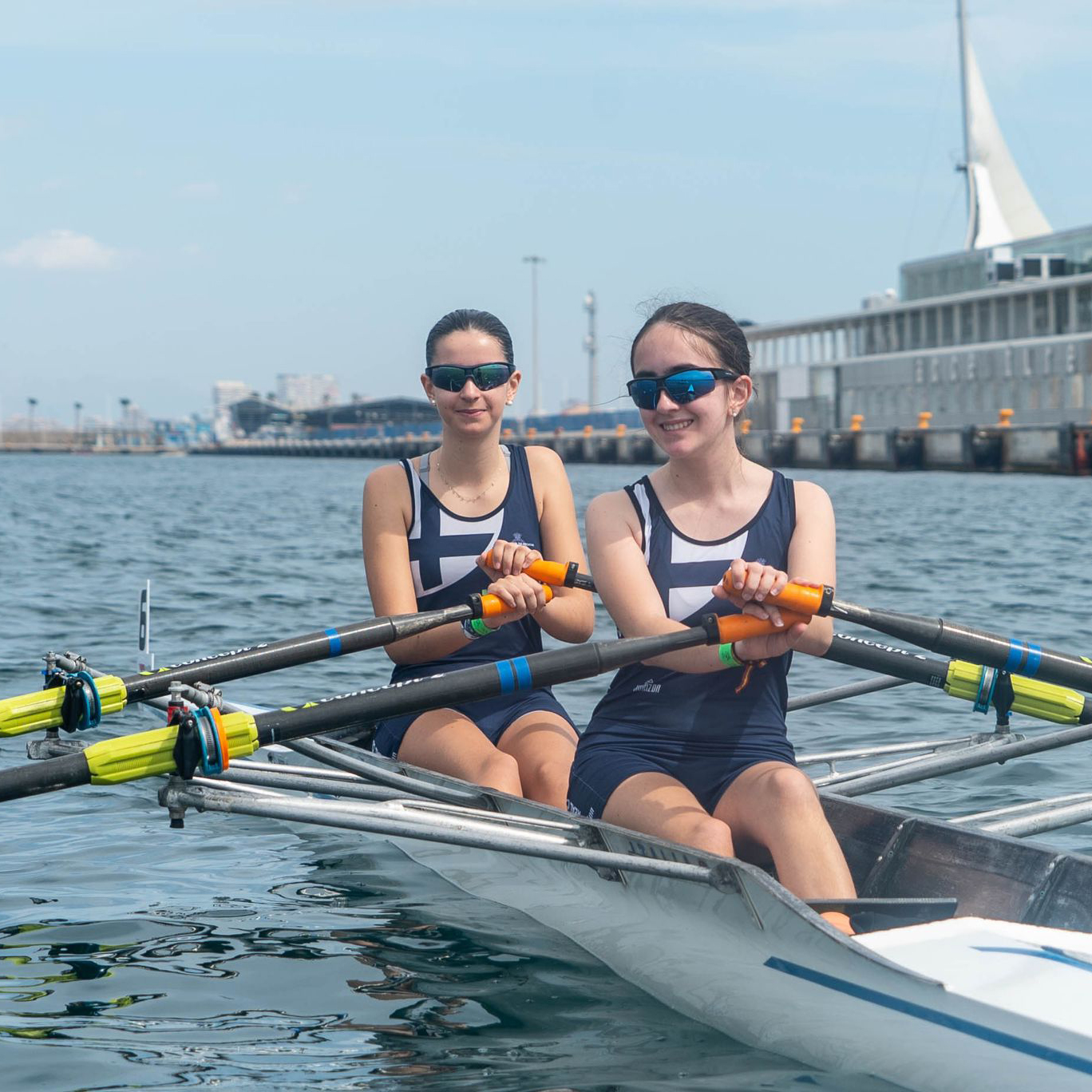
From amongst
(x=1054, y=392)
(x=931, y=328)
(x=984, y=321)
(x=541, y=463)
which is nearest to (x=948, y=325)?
(x=931, y=328)

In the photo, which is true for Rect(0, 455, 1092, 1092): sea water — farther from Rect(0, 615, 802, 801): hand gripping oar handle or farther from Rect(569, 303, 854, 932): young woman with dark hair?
Rect(0, 615, 802, 801): hand gripping oar handle

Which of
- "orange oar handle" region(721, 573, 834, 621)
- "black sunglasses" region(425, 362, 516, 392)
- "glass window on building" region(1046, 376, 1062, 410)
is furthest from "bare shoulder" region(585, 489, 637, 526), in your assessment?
"glass window on building" region(1046, 376, 1062, 410)

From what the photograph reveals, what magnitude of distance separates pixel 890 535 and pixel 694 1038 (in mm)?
20394

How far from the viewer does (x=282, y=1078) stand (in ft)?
14.3

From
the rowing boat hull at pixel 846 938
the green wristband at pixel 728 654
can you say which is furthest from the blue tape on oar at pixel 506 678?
the green wristband at pixel 728 654

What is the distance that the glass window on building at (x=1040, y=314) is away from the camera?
57.6 m

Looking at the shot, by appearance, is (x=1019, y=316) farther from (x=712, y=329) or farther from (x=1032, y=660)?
(x=712, y=329)

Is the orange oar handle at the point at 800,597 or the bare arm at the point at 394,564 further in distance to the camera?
the bare arm at the point at 394,564

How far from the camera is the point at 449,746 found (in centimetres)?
578

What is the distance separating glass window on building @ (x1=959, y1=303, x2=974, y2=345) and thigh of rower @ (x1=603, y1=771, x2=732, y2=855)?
61.0 meters

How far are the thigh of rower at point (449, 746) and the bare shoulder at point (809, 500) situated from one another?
5.28 feet

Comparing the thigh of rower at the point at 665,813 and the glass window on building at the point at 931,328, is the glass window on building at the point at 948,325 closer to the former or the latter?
the glass window on building at the point at 931,328

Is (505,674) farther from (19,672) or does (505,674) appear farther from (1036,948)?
(19,672)

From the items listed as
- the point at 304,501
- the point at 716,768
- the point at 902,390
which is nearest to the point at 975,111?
the point at 902,390
